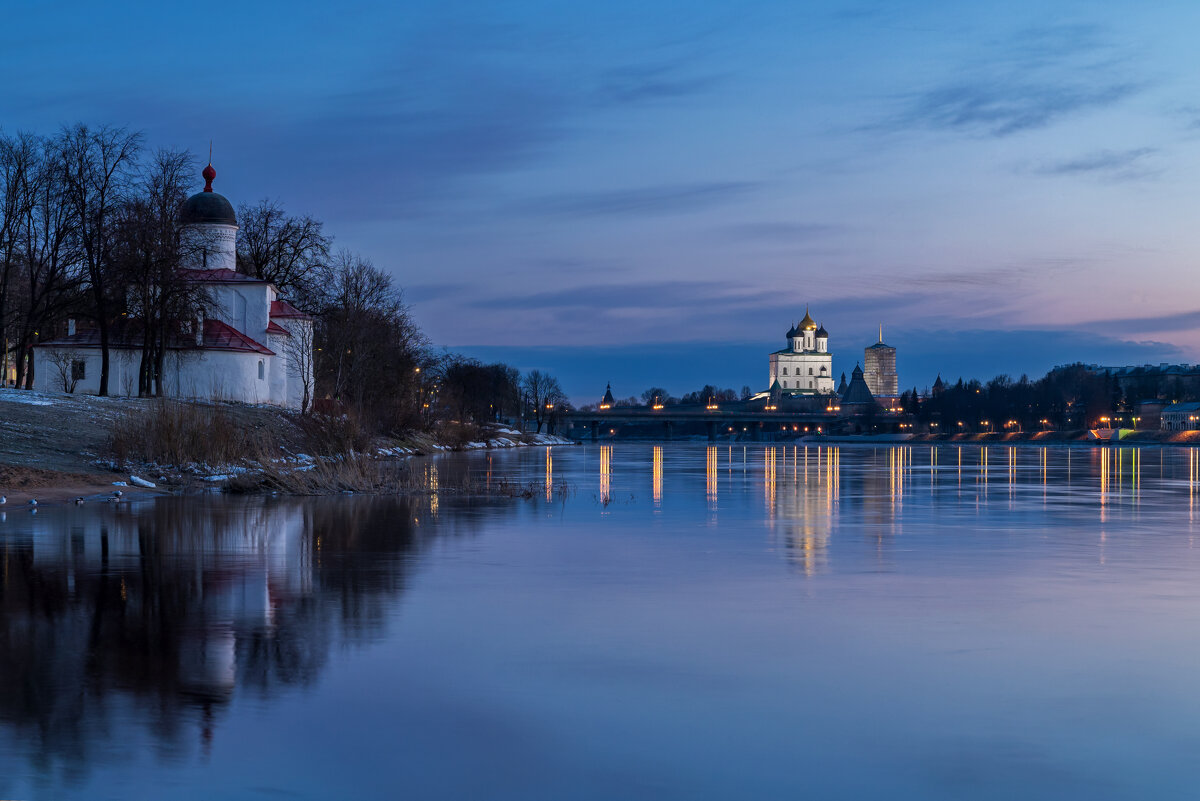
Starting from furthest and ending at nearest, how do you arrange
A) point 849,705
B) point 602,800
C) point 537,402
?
point 537,402, point 849,705, point 602,800

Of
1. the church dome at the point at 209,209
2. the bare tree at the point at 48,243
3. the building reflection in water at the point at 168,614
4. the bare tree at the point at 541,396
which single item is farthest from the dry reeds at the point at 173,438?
the bare tree at the point at 541,396

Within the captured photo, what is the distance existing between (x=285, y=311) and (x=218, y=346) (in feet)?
29.8

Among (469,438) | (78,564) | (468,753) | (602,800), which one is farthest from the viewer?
(469,438)

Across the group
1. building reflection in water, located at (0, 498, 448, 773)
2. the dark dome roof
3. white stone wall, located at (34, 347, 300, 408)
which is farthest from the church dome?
building reflection in water, located at (0, 498, 448, 773)

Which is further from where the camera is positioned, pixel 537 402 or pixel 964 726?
pixel 537 402

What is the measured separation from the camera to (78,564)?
1577cm

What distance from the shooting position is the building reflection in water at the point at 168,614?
8094mm

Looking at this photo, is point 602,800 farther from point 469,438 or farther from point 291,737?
point 469,438

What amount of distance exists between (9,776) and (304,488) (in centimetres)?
2432

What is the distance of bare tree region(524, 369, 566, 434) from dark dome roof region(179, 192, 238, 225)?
93961 millimetres

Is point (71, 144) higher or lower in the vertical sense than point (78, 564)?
higher

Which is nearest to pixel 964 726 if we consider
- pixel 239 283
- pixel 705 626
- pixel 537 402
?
pixel 705 626

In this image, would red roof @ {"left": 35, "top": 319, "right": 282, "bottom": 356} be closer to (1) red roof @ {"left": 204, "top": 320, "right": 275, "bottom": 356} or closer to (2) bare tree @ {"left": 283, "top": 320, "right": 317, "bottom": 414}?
(1) red roof @ {"left": 204, "top": 320, "right": 275, "bottom": 356}

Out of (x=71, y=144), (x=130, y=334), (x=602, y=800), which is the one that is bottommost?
(x=602, y=800)
